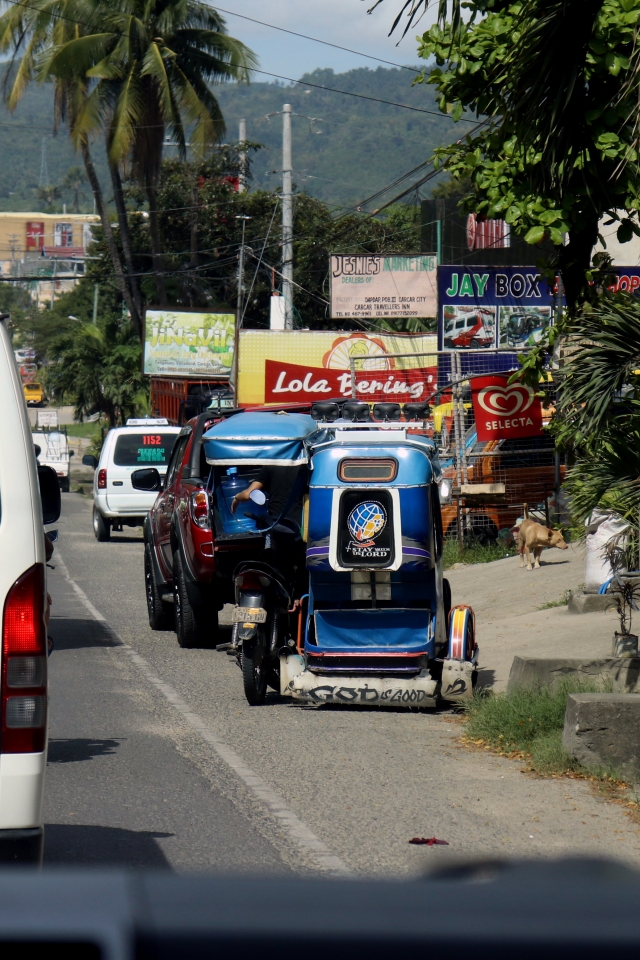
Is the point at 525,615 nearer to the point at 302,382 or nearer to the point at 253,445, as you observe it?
the point at 253,445

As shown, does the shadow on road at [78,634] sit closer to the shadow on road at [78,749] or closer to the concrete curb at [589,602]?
the shadow on road at [78,749]

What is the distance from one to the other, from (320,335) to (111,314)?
26913 mm

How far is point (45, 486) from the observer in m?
7.36

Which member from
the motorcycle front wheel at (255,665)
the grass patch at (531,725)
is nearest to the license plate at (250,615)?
the motorcycle front wheel at (255,665)

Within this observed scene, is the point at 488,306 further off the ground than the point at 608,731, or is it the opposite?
the point at 488,306

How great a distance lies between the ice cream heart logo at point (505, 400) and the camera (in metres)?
17.8

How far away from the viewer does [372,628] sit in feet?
30.7

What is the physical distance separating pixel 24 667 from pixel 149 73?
3287 centimetres

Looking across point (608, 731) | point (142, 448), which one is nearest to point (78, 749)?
point (608, 731)

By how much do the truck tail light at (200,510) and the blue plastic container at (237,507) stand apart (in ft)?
4.03

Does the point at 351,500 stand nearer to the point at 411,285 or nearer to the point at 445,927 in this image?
the point at 445,927

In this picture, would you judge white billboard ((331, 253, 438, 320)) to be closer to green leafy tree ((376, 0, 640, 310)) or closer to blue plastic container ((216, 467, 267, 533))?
blue plastic container ((216, 467, 267, 533))

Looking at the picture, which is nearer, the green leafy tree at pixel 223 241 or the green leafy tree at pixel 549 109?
the green leafy tree at pixel 549 109

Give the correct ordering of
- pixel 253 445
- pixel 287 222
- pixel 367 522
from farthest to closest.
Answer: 1. pixel 287 222
2. pixel 253 445
3. pixel 367 522
